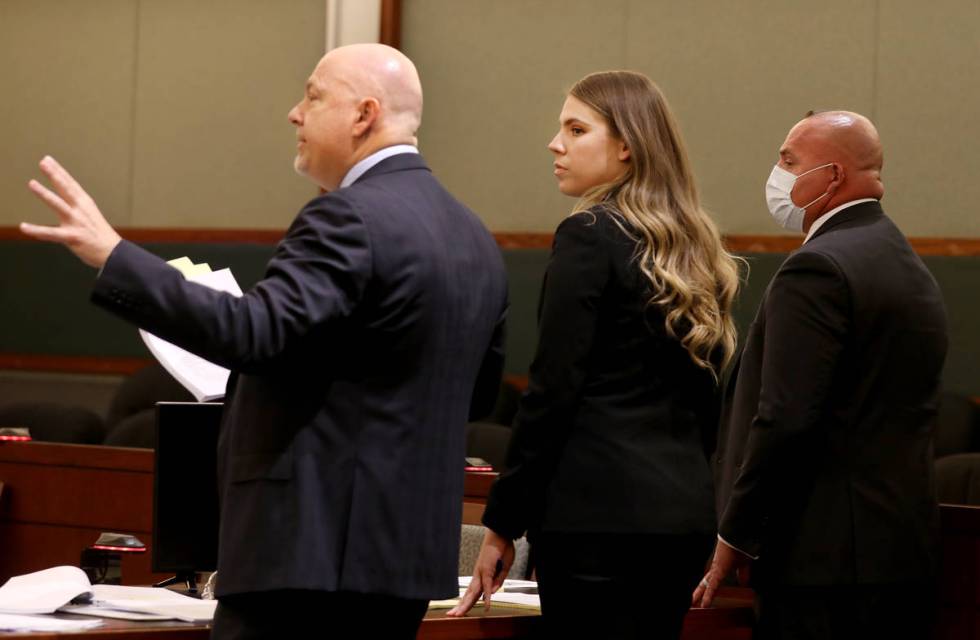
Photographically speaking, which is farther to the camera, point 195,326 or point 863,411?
point 863,411

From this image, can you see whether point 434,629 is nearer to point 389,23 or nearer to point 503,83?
point 503,83

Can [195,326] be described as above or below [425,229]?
below

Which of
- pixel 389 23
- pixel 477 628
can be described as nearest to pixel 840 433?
pixel 477 628

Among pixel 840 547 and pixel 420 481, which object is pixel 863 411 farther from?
pixel 420 481

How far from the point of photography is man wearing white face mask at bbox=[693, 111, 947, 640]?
7.77 feet

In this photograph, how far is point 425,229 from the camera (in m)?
1.85

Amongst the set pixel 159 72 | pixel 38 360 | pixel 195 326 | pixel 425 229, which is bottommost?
pixel 38 360

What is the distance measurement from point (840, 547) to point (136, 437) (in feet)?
9.87

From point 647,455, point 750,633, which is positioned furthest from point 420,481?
point 750,633

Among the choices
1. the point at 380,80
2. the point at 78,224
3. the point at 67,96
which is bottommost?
the point at 78,224

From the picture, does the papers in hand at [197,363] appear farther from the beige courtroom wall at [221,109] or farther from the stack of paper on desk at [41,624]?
the beige courtroom wall at [221,109]

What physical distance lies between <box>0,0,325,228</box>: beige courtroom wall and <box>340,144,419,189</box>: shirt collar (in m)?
5.36

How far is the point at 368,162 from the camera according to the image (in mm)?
1932

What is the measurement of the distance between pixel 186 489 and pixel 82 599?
1.17ft
